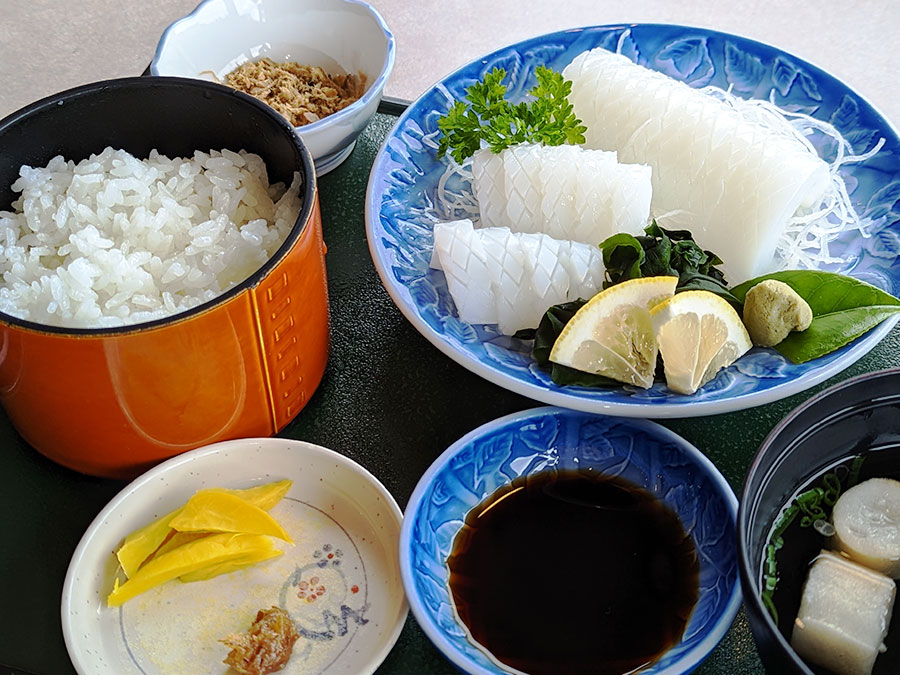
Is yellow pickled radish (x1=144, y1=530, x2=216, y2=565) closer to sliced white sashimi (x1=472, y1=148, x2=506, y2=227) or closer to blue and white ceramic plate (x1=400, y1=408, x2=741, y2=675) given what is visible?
blue and white ceramic plate (x1=400, y1=408, x2=741, y2=675)

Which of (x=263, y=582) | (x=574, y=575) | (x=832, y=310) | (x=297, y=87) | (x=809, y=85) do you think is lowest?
(x=263, y=582)

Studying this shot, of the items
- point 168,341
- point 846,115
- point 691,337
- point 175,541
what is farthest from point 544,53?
point 175,541

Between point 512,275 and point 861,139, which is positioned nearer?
point 512,275

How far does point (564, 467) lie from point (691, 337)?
22 centimetres

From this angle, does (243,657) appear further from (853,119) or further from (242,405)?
(853,119)

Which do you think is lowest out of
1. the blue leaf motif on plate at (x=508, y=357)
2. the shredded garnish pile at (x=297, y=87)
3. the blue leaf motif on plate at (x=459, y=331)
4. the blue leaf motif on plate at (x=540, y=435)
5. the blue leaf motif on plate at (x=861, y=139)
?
the blue leaf motif on plate at (x=540, y=435)

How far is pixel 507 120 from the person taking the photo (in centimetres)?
140

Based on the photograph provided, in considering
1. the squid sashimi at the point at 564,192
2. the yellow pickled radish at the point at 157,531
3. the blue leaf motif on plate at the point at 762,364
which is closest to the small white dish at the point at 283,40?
the squid sashimi at the point at 564,192

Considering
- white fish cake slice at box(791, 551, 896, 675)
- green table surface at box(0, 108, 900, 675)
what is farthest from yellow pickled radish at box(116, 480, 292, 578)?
white fish cake slice at box(791, 551, 896, 675)

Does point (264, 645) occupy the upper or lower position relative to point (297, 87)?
lower

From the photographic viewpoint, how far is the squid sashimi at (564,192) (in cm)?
131

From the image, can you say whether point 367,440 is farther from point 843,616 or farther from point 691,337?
point 843,616

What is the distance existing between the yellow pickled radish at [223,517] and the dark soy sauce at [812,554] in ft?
1.77

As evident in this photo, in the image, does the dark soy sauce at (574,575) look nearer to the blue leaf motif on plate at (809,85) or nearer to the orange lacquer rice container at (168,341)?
the orange lacquer rice container at (168,341)
